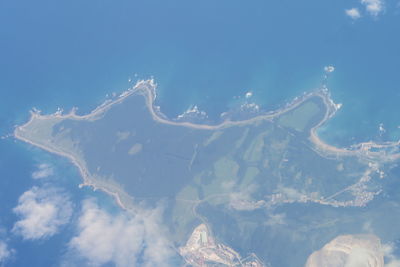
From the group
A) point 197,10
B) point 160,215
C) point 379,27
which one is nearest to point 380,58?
point 379,27

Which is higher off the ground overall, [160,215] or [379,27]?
[379,27]

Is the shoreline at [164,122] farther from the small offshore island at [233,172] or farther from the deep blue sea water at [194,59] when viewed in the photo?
the deep blue sea water at [194,59]

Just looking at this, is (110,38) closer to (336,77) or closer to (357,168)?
(336,77)

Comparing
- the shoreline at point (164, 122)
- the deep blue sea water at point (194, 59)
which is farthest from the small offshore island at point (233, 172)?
the deep blue sea water at point (194, 59)

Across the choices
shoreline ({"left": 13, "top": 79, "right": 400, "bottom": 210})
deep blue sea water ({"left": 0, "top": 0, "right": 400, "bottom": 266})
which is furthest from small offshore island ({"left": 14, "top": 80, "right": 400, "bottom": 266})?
deep blue sea water ({"left": 0, "top": 0, "right": 400, "bottom": 266})

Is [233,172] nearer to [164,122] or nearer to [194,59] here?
[164,122]

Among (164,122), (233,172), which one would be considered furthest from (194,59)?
(233,172)
